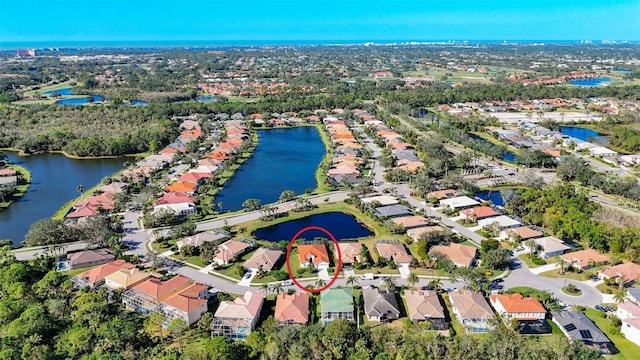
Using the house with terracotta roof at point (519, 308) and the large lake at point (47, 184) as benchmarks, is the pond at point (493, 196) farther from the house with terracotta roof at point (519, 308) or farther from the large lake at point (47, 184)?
the large lake at point (47, 184)

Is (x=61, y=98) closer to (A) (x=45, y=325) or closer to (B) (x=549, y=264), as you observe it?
(A) (x=45, y=325)

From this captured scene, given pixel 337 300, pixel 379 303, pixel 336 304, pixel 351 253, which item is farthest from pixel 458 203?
pixel 336 304

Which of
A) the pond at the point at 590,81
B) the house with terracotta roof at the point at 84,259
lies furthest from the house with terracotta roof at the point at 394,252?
the pond at the point at 590,81

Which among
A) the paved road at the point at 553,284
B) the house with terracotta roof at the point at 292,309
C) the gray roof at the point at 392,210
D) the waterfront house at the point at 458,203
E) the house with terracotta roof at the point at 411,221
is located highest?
the waterfront house at the point at 458,203

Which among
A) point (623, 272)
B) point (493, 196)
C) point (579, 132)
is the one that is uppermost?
point (579, 132)

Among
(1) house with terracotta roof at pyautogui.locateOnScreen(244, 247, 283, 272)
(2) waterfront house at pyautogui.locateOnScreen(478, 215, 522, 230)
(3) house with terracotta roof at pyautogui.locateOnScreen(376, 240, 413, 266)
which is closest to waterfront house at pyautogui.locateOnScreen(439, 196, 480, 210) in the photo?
(2) waterfront house at pyautogui.locateOnScreen(478, 215, 522, 230)

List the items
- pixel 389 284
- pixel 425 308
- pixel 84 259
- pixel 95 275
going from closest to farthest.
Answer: pixel 425 308 < pixel 389 284 < pixel 95 275 < pixel 84 259

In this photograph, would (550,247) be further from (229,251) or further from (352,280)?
(229,251)
